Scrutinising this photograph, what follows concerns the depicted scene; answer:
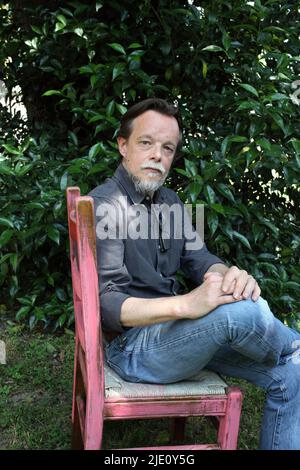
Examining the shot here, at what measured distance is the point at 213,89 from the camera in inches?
144

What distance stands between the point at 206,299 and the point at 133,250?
1.52 ft

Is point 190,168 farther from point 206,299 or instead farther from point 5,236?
point 206,299

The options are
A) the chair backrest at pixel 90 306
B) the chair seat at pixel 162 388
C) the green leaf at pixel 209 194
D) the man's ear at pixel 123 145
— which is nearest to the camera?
the chair backrest at pixel 90 306

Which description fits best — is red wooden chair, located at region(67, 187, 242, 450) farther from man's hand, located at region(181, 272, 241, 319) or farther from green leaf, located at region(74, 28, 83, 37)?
green leaf, located at region(74, 28, 83, 37)

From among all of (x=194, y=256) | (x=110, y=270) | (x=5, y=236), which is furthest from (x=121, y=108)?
(x=110, y=270)

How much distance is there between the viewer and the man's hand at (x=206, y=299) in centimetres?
175

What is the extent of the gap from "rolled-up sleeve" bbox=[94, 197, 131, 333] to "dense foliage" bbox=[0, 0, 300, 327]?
1.05 meters

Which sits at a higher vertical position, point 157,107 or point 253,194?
point 157,107

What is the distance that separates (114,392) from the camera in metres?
1.84

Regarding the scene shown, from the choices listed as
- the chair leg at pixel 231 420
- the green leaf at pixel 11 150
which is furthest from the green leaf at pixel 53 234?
the chair leg at pixel 231 420

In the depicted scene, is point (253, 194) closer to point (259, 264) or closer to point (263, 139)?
point (259, 264)

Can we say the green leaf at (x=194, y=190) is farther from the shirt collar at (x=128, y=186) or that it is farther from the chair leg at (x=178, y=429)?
the chair leg at (x=178, y=429)

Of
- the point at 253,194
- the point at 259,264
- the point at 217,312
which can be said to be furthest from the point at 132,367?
the point at 253,194

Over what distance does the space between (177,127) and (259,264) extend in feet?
4.88
